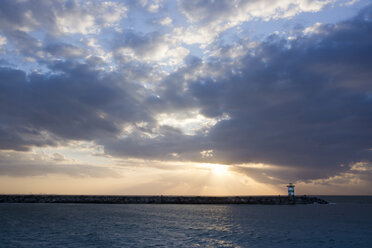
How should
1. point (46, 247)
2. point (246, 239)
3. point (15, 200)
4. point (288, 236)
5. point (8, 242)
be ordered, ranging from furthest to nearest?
1. point (15, 200)
2. point (288, 236)
3. point (246, 239)
4. point (8, 242)
5. point (46, 247)

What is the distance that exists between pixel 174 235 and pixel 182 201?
3392 inches

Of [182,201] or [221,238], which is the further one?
[182,201]

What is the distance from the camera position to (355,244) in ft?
97.9

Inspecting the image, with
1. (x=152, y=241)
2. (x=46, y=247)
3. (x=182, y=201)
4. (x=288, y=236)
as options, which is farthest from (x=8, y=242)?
(x=182, y=201)

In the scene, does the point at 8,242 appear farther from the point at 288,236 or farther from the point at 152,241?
the point at 288,236

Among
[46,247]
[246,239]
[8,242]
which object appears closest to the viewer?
[46,247]

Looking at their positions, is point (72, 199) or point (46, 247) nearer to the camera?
point (46, 247)

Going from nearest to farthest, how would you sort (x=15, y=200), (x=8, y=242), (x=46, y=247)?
(x=46, y=247) → (x=8, y=242) → (x=15, y=200)

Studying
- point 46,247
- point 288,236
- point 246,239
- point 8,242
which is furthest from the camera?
point 288,236

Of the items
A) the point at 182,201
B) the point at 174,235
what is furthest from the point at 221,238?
the point at 182,201

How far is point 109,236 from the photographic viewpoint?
109ft

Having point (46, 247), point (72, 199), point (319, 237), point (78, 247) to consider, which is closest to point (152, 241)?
point (78, 247)

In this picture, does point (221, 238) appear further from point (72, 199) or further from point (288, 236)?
point (72, 199)

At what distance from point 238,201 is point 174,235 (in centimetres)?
9053
